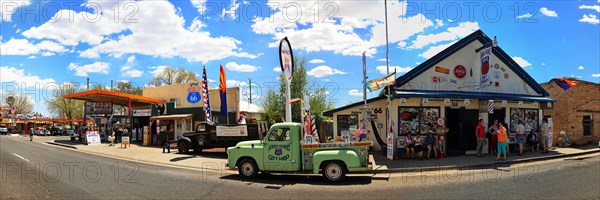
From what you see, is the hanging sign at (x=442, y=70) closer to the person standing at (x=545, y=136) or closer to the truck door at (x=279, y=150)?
the person standing at (x=545, y=136)

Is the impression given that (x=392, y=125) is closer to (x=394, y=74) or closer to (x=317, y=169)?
(x=394, y=74)

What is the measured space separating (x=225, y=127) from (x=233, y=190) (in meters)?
10.3

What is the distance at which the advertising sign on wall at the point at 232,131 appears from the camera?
1941 cm

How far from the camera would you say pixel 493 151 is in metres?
16.7

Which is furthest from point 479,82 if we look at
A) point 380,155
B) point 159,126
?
point 159,126

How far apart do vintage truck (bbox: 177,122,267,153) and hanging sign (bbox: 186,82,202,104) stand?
11.4 metres

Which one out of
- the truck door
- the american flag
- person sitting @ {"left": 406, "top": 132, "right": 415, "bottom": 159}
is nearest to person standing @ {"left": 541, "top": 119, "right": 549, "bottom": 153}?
person sitting @ {"left": 406, "top": 132, "right": 415, "bottom": 159}

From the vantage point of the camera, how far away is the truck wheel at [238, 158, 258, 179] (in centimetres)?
1169

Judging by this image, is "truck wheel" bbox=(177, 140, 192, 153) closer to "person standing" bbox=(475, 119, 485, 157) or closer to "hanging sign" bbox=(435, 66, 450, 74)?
"hanging sign" bbox=(435, 66, 450, 74)

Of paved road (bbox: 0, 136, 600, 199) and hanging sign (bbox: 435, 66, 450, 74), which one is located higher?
hanging sign (bbox: 435, 66, 450, 74)

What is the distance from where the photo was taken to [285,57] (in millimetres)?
16094

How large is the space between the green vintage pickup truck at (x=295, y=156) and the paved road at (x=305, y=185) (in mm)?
368

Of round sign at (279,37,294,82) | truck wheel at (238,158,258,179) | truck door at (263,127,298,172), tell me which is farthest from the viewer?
round sign at (279,37,294,82)

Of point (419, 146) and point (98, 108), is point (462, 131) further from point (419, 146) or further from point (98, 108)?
point (98, 108)
